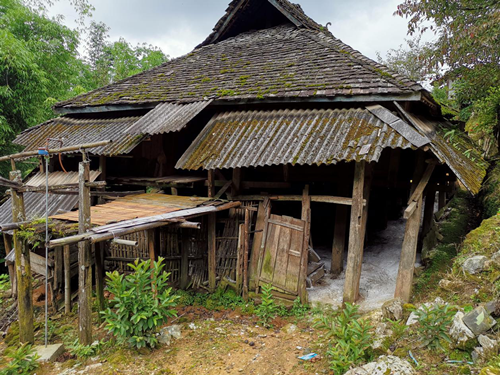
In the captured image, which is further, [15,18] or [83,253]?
[15,18]

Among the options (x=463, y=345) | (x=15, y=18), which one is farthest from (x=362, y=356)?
(x=15, y=18)

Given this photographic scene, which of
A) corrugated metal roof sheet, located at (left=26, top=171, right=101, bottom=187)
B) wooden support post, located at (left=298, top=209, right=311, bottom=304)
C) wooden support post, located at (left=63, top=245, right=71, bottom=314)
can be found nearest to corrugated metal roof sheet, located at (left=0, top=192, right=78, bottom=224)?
corrugated metal roof sheet, located at (left=26, top=171, right=101, bottom=187)

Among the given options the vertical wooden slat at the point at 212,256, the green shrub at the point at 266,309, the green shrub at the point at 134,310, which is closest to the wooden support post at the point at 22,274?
the green shrub at the point at 134,310

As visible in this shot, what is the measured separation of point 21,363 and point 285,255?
494cm

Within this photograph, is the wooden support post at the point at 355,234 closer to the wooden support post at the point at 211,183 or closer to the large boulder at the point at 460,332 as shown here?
the large boulder at the point at 460,332

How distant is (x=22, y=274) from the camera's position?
17.5ft

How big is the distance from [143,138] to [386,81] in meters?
5.55

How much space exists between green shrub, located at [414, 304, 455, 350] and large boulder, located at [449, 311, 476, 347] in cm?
6

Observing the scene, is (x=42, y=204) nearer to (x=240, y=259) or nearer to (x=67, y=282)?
(x=67, y=282)

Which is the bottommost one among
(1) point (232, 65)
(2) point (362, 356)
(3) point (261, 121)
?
(2) point (362, 356)

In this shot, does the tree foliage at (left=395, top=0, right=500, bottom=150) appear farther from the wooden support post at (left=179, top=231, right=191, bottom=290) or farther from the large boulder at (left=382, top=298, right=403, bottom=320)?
the wooden support post at (left=179, top=231, right=191, bottom=290)

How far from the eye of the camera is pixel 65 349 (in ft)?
18.2

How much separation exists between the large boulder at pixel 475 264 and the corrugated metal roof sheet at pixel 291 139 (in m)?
2.16

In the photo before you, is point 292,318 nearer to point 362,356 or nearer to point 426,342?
point 362,356
